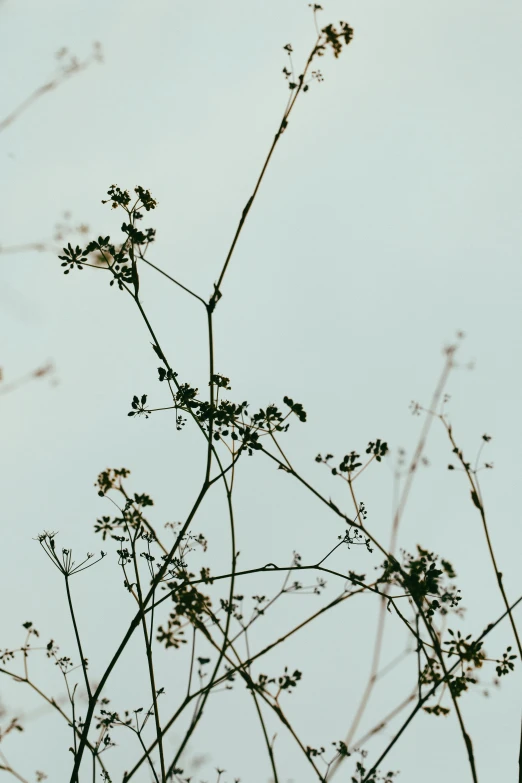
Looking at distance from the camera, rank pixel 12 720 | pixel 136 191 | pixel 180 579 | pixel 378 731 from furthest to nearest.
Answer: pixel 136 191
pixel 180 579
pixel 378 731
pixel 12 720

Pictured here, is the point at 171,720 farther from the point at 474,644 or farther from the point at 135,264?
the point at 135,264

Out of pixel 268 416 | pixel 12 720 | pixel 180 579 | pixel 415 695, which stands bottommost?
pixel 12 720

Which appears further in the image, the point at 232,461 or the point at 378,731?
the point at 232,461

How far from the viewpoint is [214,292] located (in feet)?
13.1

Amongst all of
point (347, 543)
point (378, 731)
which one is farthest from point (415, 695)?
point (347, 543)

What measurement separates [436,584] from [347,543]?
0.58 meters

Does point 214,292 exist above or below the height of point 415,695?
above

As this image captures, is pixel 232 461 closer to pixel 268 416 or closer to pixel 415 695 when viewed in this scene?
pixel 268 416

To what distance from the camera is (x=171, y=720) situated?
11.5 feet

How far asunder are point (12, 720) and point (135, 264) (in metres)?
2.61

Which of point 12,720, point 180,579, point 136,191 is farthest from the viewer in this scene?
point 136,191

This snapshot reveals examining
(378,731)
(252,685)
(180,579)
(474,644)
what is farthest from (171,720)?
(474,644)

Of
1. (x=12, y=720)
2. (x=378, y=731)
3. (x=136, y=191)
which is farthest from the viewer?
(x=136, y=191)

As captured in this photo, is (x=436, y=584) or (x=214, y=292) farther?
(x=214, y=292)
